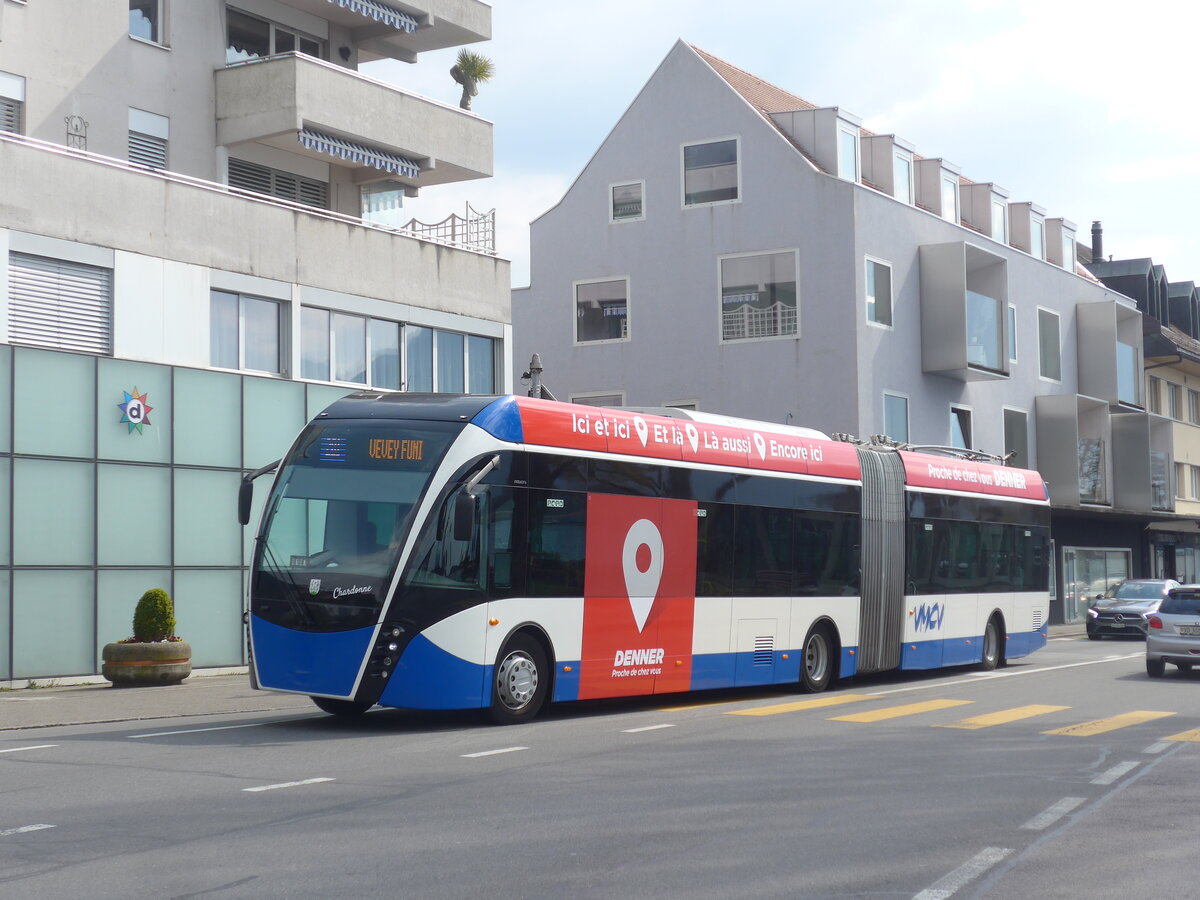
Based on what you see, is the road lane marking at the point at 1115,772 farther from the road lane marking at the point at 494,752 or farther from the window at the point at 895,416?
the window at the point at 895,416

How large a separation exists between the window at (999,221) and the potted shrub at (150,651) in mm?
34434

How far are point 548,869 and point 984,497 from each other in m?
18.8

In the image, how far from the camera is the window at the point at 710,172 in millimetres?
41594

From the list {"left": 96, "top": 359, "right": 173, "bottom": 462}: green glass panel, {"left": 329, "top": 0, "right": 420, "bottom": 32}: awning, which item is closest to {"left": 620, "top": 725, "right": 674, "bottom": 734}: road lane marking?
{"left": 96, "top": 359, "right": 173, "bottom": 462}: green glass panel

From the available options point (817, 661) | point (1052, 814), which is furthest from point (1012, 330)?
point (1052, 814)

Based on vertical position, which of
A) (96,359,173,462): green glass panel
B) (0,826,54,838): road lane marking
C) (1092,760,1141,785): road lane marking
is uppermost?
(96,359,173,462): green glass panel

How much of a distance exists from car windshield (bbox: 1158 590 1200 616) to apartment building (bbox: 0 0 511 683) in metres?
12.9

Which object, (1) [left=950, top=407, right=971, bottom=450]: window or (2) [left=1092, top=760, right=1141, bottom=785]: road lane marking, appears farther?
(1) [left=950, top=407, right=971, bottom=450]: window

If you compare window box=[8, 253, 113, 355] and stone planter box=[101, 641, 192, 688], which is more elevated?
window box=[8, 253, 113, 355]

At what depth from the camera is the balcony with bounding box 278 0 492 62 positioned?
27.8 metres

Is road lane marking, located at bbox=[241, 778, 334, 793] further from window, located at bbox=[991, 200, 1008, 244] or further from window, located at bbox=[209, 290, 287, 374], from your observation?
window, located at bbox=[991, 200, 1008, 244]

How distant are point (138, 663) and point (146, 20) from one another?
1094 centimetres

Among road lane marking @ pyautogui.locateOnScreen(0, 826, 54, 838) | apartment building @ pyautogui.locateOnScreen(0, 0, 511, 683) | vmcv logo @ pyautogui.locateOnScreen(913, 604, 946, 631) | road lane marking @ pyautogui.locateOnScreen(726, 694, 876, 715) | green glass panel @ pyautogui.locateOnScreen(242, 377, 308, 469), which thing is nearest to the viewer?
road lane marking @ pyautogui.locateOnScreen(0, 826, 54, 838)

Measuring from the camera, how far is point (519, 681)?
14.8m
